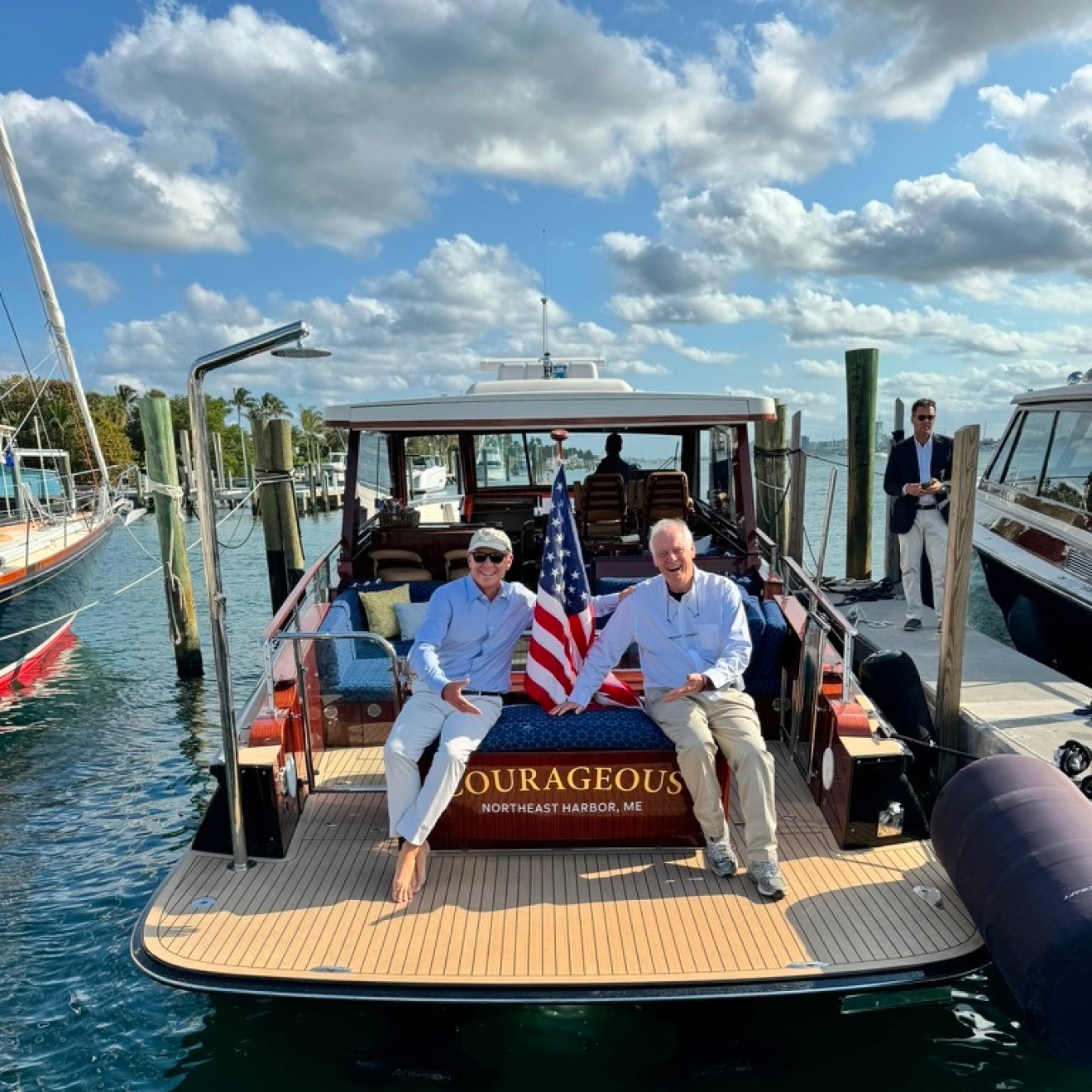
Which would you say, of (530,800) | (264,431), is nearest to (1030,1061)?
(530,800)

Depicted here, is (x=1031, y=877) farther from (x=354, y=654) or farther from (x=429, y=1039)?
(x=354, y=654)

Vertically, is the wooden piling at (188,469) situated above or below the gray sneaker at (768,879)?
above

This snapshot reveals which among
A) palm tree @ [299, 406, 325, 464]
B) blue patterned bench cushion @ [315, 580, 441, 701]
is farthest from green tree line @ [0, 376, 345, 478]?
blue patterned bench cushion @ [315, 580, 441, 701]

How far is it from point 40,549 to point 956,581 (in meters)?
11.9

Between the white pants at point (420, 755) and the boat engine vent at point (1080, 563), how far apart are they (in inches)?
195

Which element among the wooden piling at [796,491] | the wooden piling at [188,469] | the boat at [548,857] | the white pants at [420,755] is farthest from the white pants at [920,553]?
the wooden piling at [188,469]

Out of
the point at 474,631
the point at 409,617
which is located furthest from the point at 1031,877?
the point at 409,617

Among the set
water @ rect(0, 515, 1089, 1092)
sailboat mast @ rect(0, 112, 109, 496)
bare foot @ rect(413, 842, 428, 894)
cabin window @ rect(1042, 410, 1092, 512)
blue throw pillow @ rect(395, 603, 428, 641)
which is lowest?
water @ rect(0, 515, 1089, 1092)

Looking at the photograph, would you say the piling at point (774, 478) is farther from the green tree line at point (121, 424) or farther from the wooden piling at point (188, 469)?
the green tree line at point (121, 424)

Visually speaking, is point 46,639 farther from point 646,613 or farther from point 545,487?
point 646,613

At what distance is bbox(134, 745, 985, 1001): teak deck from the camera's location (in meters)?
3.26

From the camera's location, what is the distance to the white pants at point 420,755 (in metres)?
3.86

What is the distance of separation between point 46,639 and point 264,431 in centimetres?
460

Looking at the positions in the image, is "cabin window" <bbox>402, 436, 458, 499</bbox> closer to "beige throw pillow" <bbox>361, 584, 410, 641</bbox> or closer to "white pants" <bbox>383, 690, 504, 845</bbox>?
"beige throw pillow" <bbox>361, 584, 410, 641</bbox>
